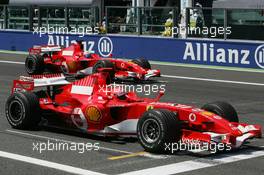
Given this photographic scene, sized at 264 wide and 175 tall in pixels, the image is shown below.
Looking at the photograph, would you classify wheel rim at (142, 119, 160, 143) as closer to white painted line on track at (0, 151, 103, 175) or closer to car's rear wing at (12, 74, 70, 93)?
white painted line on track at (0, 151, 103, 175)

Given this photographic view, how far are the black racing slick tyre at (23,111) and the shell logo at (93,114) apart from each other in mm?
1013

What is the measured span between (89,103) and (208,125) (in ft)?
6.57

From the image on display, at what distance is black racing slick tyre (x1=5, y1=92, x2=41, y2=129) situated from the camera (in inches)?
396

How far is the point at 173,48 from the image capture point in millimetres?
23953

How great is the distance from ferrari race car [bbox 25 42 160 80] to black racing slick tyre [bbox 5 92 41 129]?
24.0 feet

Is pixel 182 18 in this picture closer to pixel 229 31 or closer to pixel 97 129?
pixel 229 31

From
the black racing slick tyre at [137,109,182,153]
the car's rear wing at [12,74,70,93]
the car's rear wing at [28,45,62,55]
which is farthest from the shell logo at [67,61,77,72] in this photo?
the black racing slick tyre at [137,109,182,153]

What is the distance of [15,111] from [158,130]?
9.88ft

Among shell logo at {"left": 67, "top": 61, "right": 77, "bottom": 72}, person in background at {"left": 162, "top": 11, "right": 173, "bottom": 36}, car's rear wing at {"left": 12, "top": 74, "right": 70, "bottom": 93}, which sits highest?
person in background at {"left": 162, "top": 11, "right": 173, "bottom": 36}

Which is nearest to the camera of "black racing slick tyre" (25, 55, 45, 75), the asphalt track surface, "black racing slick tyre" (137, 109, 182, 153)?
the asphalt track surface

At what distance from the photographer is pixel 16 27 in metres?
30.5

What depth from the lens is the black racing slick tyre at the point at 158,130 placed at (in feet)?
27.2

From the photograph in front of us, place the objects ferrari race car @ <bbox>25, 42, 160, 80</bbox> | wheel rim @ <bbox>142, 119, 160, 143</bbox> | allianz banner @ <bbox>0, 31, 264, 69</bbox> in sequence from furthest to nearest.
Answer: allianz banner @ <bbox>0, 31, 264, 69</bbox> → ferrari race car @ <bbox>25, 42, 160, 80</bbox> → wheel rim @ <bbox>142, 119, 160, 143</bbox>

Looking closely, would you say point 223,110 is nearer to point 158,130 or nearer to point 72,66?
point 158,130
